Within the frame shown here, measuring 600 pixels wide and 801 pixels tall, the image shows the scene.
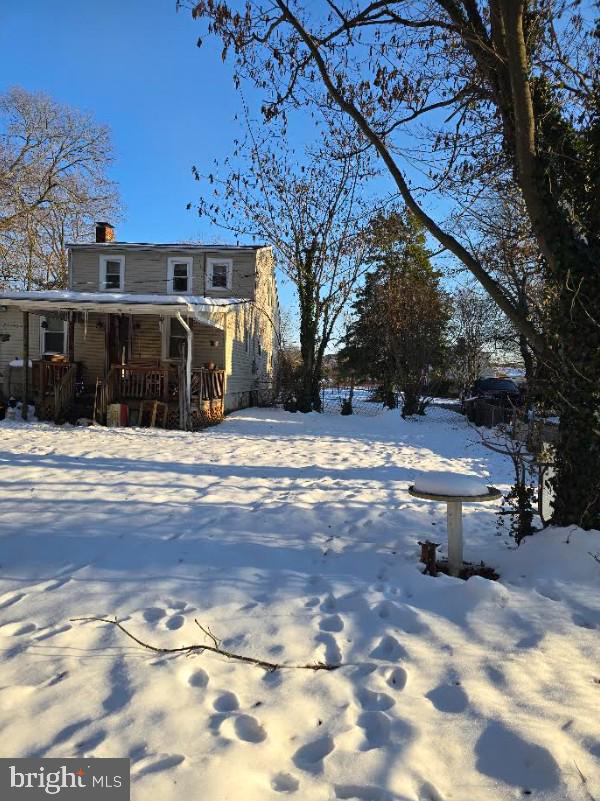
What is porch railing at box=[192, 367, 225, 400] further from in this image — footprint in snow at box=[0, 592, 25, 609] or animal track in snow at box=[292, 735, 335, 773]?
animal track in snow at box=[292, 735, 335, 773]

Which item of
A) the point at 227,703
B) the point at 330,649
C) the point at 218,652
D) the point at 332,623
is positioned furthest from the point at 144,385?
the point at 227,703

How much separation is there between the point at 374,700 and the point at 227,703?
2.25 feet

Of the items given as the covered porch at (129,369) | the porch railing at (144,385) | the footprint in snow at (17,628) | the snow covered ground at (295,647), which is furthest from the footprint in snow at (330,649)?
the porch railing at (144,385)

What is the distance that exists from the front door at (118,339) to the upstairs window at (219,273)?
3478 millimetres

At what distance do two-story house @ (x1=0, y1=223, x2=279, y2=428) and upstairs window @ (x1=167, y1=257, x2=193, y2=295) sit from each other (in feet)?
0.12

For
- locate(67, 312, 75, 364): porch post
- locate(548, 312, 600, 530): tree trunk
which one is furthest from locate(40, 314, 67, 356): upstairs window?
locate(548, 312, 600, 530): tree trunk

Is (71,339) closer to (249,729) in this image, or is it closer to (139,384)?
(139,384)

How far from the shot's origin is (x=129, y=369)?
1356cm

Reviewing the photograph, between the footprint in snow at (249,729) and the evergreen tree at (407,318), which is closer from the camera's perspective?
the footprint in snow at (249,729)

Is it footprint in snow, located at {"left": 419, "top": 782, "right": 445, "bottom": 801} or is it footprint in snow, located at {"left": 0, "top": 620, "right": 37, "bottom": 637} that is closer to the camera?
footprint in snow, located at {"left": 419, "top": 782, "right": 445, "bottom": 801}

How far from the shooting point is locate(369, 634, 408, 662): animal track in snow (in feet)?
9.46

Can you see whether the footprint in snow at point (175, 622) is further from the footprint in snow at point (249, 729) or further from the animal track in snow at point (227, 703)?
the footprint in snow at point (249, 729)

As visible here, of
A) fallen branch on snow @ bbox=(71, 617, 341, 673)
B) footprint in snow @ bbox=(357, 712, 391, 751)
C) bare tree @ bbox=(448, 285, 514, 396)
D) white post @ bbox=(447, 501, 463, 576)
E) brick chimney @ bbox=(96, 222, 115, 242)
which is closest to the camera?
footprint in snow @ bbox=(357, 712, 391, 751)

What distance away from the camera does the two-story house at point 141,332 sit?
13.2 meters
